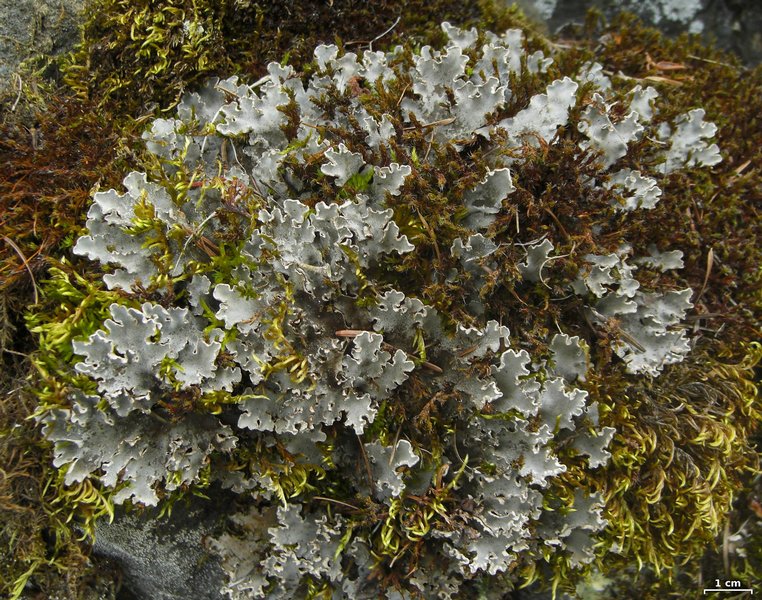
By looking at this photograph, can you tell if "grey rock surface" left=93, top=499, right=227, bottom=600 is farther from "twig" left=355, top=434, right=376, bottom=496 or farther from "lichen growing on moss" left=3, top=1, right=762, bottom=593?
"twig" left=355, top=434, right=376, bottom=496

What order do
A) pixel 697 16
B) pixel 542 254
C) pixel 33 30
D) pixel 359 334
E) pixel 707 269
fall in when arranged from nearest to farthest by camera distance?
pixel 359 334
pixel 542 254
pixel 33 30
pixel 707 269
pixel 697 16

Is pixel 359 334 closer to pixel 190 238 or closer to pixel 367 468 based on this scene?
pixel 367 468

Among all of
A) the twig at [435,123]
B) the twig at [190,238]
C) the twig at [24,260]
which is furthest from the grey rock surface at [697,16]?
the twig at [24,260]

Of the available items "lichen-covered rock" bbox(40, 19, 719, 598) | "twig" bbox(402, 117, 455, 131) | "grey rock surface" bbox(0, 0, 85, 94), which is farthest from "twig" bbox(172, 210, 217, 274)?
"grey rock surface" bbox(0, 0, 85, 94)

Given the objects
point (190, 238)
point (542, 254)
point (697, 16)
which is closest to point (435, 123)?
Answer: point (542, 254)

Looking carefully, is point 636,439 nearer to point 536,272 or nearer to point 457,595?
point 536,272
